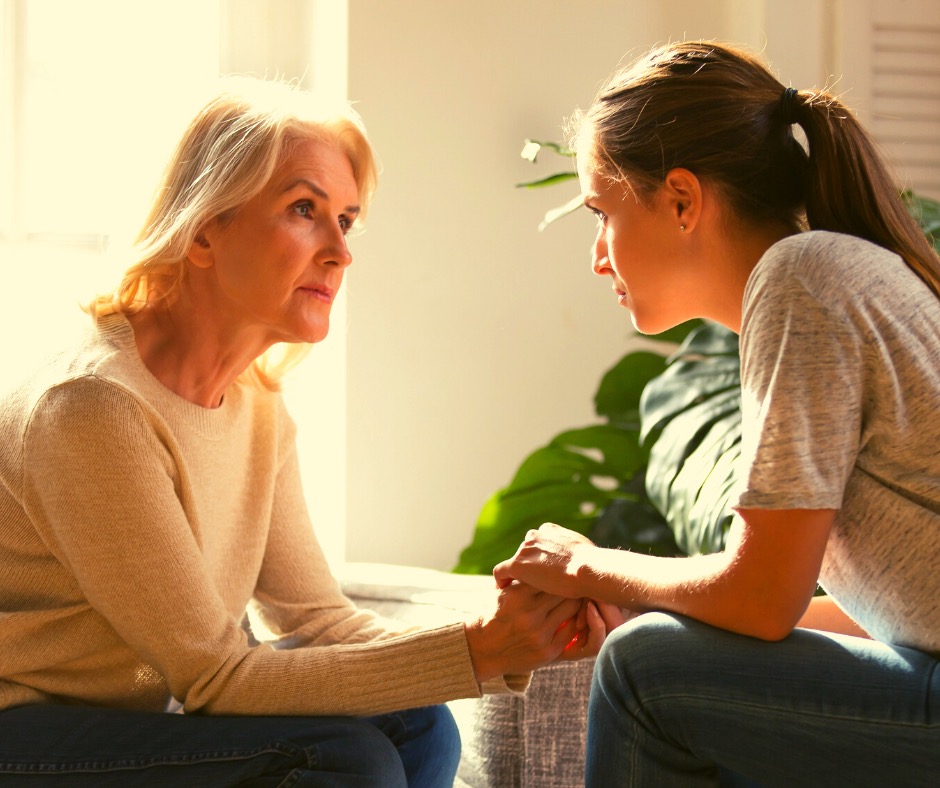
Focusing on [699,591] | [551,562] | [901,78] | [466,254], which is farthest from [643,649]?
[901,78]

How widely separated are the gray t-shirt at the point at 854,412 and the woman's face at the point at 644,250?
0.72 feet

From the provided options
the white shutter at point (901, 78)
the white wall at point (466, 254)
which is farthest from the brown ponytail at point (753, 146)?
the white shutter at point (901, 78)

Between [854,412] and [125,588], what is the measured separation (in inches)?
29.5

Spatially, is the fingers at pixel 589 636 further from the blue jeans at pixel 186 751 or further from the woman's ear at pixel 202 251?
the woman's ear at pixel 202 251

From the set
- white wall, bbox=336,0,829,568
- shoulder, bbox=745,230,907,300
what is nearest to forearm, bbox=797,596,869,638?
shoulder, bbox=745,230,907,300

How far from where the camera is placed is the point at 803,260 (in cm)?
101

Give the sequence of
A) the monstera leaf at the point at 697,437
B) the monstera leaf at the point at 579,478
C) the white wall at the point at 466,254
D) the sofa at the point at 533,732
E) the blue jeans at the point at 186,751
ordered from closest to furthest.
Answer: the blue jeans at the point at 186,751 < the sofa at the point at 533,732 < the monstera leaf at the point at 697,437 < the monstera leaf at the point at 579,478 < the white wall at the point at 466,254

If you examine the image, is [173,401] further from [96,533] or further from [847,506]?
[847,506]

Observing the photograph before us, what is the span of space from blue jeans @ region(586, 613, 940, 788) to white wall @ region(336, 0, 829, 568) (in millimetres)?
1349

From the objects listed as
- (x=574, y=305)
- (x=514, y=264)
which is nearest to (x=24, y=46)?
(x=514, y=264)

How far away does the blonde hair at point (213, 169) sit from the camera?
4.47 feet

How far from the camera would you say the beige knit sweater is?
1.18m

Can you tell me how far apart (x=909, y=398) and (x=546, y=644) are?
0.50m

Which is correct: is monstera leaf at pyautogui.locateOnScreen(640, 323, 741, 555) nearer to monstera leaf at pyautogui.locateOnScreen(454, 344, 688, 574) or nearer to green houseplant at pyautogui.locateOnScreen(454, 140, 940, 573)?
green houseplant at pyautogui.locateOnScreen(454, 140, 940, 573)
